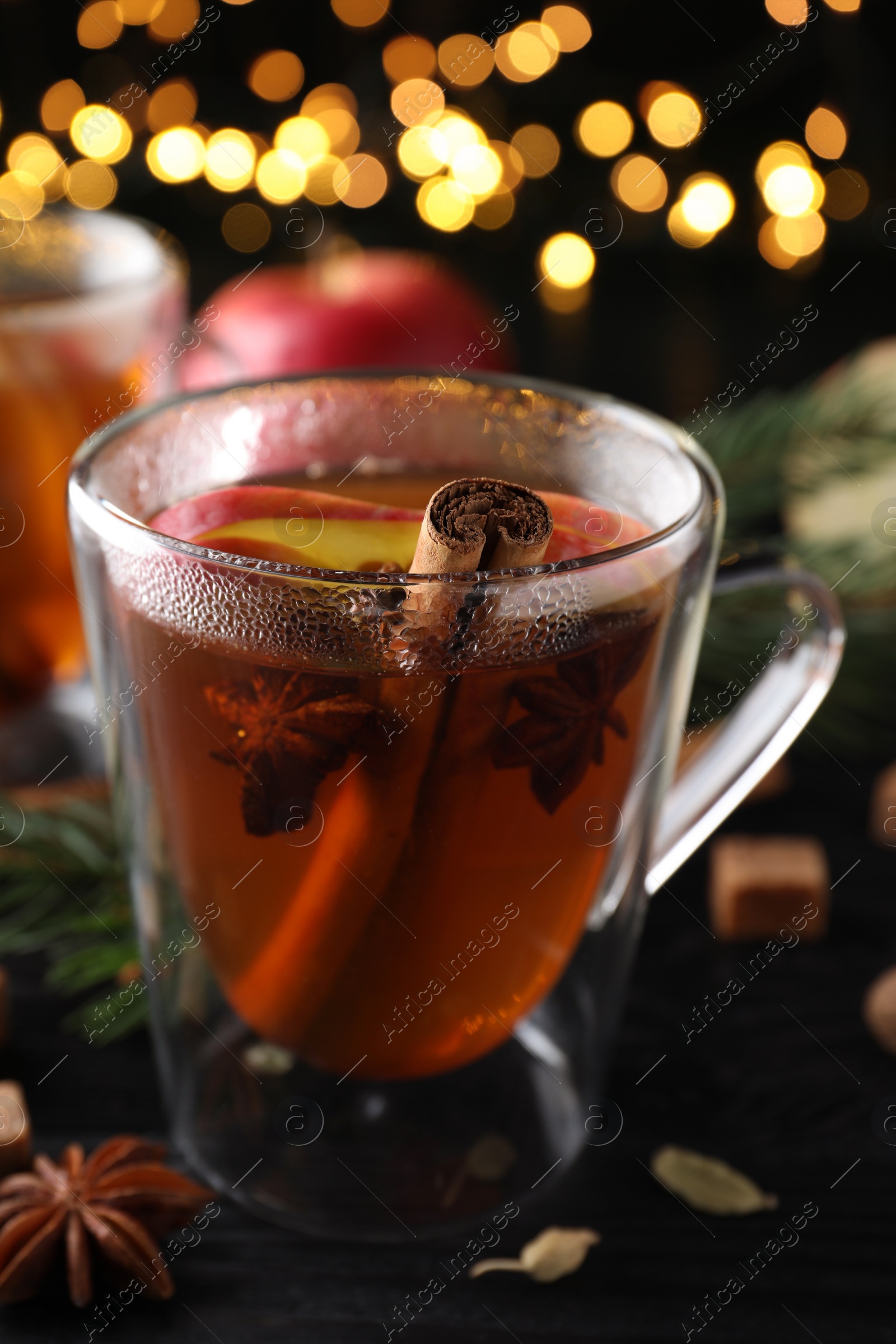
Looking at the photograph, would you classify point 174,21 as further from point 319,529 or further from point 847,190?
point 319,529

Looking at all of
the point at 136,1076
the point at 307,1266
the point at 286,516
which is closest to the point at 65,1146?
the point at 136,1076

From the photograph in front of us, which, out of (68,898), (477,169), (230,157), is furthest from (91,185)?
(68,898)

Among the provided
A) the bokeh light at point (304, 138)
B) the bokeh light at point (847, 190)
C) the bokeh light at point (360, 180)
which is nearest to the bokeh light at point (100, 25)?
the bokeh light at point (304, 138)

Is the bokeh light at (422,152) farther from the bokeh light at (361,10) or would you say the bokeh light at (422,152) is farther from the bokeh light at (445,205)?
the bokeh light at (361,10)

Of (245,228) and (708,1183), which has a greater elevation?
(708,1183)

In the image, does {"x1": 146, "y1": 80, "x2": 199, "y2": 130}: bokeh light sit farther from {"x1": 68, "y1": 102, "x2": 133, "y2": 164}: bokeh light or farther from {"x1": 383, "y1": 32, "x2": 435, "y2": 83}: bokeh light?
{"x1": 383, "y1": 32, "x2": 435, "y2": 83}: bokeh light

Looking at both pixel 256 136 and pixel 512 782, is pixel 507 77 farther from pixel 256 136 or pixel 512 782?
pixel 512 782
